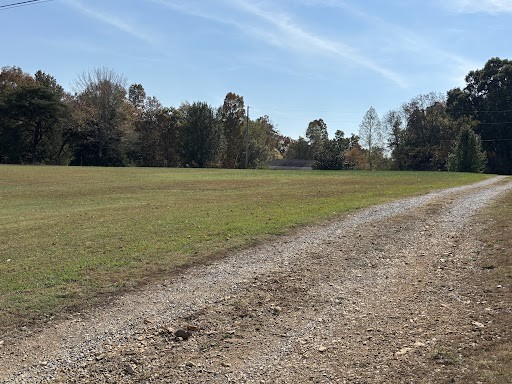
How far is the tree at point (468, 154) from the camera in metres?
49.4

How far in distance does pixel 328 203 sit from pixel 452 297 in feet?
36.9

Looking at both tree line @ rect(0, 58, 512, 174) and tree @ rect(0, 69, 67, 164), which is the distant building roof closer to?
tree line @ rect(0, 58, 512, 174)

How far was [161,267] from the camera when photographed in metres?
7.86

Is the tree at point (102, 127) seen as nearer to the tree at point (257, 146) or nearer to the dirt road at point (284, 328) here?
the tree at point (257, 146)

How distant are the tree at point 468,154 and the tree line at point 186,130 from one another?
16537 mm

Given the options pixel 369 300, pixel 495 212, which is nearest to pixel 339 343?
pixel 369 300

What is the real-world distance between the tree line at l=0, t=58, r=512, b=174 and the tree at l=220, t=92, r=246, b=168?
195mm

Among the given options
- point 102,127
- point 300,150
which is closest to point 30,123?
point 102,127

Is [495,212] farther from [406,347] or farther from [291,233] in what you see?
[406,347]

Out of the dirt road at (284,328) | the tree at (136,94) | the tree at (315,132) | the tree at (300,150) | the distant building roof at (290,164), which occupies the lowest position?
the dirt road at (284,328)

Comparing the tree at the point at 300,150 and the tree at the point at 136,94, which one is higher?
the tree at the point at 136,94

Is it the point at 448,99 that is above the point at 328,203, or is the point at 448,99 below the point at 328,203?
above

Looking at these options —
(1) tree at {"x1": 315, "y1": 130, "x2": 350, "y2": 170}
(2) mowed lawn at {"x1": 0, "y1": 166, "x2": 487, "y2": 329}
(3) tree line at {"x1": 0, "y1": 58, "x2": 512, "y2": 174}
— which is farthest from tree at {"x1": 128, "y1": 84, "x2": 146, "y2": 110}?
(2) mowed lawn at {"x1": 0, "y1": 166, "x2": 487, "y2": 329}

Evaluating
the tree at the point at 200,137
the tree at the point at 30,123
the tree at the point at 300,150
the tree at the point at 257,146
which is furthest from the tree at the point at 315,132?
the tree at the point at 30,123
